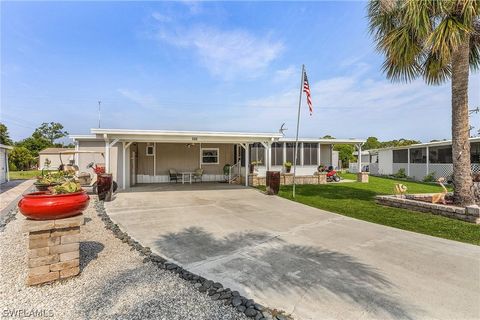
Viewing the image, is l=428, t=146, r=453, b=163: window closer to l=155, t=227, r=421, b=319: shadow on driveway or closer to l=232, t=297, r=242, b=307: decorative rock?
l=155, t=227, r=421, b=319: shadow on driveway

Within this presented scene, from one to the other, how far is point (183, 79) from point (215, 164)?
6.91m

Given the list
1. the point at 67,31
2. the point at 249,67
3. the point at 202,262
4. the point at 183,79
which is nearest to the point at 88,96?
the point at 183,79

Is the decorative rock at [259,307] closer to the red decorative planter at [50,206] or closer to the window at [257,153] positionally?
the red decorative planter at [50,206]

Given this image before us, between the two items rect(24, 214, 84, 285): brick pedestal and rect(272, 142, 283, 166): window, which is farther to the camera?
rect(272, 142, 283, 166): window

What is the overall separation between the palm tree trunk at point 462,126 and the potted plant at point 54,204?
8807 millimetres

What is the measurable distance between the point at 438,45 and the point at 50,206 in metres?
8.38

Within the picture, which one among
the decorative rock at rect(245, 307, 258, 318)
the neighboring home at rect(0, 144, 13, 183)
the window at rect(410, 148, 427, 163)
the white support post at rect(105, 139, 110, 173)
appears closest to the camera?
the decorative rock at rect(245, 307, 258, 318)

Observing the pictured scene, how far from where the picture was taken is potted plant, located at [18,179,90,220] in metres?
3.04

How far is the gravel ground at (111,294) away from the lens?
2521 millimetres

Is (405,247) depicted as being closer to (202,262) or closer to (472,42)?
(202,262)

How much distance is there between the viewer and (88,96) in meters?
21.9

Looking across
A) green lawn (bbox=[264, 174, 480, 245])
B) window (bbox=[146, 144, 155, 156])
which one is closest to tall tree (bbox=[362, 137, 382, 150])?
green lawn (bbox=[264, 174, 480, 245])

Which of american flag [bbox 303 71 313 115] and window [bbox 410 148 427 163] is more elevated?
american flag [bbox 303 71 313 115]

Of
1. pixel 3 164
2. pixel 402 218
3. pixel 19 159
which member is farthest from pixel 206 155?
pixel 19 159
